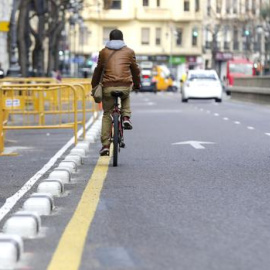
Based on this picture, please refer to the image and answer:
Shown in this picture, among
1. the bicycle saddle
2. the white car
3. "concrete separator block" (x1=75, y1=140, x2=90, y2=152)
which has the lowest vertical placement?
the white car

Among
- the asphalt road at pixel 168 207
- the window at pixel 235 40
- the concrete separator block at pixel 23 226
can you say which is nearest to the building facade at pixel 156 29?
the window at pixel 235 40

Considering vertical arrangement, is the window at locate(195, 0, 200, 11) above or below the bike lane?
above

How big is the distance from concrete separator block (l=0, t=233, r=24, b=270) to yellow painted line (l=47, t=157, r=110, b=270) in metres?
0.22

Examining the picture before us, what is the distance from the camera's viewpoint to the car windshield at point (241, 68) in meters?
Result: 86.9

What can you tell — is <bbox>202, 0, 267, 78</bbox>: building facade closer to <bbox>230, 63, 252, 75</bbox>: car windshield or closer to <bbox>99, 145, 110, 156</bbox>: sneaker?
<bbox>230, 63, 252, 75</bbox>: car windshield

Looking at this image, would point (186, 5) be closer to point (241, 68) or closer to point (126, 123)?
point (241, 68)

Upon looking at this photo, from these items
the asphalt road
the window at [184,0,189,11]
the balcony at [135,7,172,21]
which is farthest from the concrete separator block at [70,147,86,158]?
the window at [184,0,189,11]

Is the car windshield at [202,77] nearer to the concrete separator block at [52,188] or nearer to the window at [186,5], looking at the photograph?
the concrete separator block at [52,188]

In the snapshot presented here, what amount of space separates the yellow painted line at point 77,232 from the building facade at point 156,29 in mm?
114256

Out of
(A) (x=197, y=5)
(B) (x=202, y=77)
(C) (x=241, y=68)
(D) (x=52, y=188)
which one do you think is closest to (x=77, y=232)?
(D) (x=52, y=188)

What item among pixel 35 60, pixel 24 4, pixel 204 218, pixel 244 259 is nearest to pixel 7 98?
pixel 204 218

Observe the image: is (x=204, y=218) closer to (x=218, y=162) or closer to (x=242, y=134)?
(x=218, y=162)

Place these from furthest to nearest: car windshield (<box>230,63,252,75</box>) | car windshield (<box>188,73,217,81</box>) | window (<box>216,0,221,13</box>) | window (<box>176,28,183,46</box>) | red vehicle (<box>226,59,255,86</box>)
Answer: window (<box>216,0,221,13</box>)
window (<box>176,28,183,46</box>)
car windshield (<box>230,63,252,75</box>)
red vehicle (<box>226,59,255,86</box>)
car windshield (<box>188,73,217,81</box>)

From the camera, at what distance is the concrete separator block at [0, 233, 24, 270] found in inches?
276
